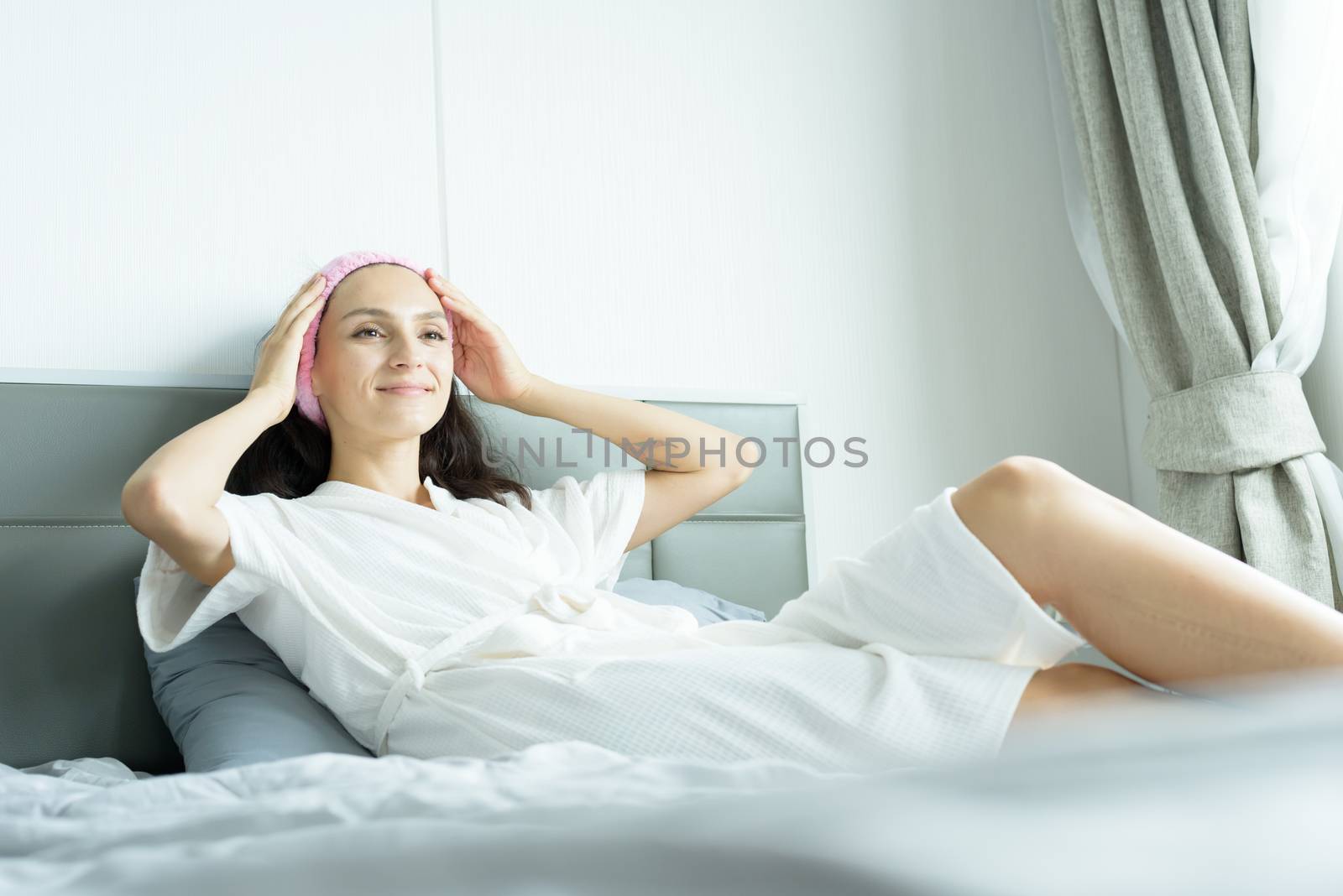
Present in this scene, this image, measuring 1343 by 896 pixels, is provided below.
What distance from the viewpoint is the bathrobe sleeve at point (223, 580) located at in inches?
58.0

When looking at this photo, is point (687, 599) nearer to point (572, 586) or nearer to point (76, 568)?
point (572, 586)

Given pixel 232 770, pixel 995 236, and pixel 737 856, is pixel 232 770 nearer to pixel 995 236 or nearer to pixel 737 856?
pixel 737 856

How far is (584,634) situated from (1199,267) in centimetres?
158

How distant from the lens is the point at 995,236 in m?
2.75

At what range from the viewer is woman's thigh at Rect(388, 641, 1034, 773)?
3.34ft

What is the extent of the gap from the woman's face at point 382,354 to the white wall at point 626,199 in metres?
0.31

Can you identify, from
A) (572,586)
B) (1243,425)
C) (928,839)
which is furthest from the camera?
(1243,425)

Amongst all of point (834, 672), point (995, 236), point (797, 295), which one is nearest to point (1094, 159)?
point (995, 236)

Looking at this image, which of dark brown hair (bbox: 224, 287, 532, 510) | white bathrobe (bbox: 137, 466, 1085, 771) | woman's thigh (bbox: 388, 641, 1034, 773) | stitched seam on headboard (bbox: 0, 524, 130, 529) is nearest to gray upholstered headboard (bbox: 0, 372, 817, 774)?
stitched seam on headboard (bbox: 0, 524, 130, 529)

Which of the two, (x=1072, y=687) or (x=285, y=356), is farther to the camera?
(x=285, y=356)

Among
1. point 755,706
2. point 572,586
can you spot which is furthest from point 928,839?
point 572,586

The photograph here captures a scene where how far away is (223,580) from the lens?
1463mm

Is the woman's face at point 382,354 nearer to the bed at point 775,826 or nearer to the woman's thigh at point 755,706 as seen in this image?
the woman's thigh at point 755,706

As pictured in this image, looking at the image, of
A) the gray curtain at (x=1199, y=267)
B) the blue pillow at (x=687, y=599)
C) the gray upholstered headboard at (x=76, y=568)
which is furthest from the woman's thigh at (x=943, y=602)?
the gray curtain at (x=1199, y=267)
